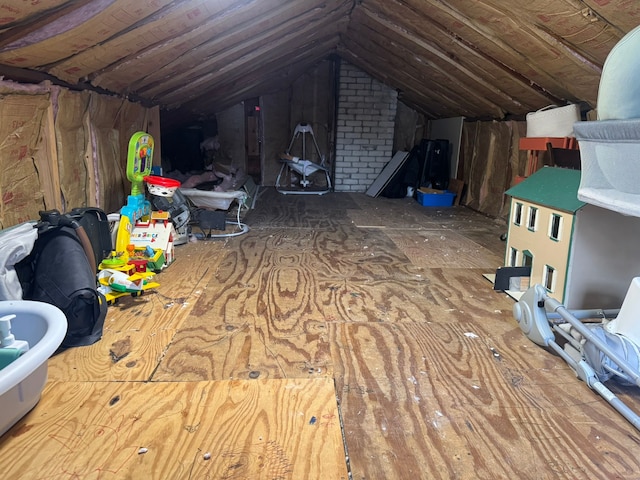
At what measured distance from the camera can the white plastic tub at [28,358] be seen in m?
1.16

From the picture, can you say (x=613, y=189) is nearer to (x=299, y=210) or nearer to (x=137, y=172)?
(x=137, y=172)

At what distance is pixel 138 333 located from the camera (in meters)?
2.04

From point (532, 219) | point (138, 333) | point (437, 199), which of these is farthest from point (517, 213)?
point (437, 199)

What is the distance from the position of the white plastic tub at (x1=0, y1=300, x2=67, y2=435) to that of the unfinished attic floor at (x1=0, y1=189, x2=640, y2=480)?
8cm

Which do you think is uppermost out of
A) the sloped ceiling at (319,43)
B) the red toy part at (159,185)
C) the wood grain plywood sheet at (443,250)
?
the sloped ceiling at (319,43)

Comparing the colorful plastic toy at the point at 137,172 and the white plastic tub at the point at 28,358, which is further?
the colorful plastic toy at the point at 137,172

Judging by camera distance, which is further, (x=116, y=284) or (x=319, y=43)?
(x=319, y=43)

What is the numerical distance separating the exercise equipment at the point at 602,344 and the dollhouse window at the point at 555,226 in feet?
1.53

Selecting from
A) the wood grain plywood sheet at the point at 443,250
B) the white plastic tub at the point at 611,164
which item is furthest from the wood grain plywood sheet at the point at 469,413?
the wood grain plywood sheet at the point at 443,250

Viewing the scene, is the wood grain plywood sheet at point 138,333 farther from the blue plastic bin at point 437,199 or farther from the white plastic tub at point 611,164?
the blue plastic bin at point 437,199

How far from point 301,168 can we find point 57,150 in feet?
14.3

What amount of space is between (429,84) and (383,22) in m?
1.42

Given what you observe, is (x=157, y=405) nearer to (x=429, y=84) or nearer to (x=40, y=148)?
(x=40, y=148)

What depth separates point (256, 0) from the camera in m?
2.92
